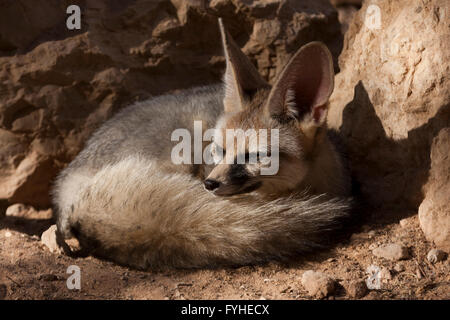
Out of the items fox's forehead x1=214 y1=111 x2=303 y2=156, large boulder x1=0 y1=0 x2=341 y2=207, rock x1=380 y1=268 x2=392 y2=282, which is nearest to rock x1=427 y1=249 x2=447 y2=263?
rock x1=380 y1=268 x2=392 y2=282

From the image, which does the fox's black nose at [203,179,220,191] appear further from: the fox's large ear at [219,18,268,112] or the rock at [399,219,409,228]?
the rock at [399,219,409,228]

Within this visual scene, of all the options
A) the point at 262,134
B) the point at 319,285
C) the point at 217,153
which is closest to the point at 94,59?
the point at 217,153

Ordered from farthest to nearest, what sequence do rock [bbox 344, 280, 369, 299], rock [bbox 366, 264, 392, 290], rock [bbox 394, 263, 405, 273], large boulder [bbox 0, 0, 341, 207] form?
1. large boulder [bbox 0, 0, 341, 207]
2. rock [bbox 394, 263, 405, 273]
3. rock [bbox 366, 264, 392, 290]
4. rock [bbox 344, 280, 369, 299]

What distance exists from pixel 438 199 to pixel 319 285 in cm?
89

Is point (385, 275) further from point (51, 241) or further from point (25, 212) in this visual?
point (25, 212)

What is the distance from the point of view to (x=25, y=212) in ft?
13.1

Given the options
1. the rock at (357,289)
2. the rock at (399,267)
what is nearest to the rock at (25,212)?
the rock at (357,289)

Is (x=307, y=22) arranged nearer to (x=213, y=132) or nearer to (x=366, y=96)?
(x=366, y=96)

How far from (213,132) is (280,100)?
2.05 feet

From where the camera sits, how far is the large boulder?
12.6 feet

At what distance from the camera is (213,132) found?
130 inches

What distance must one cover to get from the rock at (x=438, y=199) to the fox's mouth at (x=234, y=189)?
948 millimetres

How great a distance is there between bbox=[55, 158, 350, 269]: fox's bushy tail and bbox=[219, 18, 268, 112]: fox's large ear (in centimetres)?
59

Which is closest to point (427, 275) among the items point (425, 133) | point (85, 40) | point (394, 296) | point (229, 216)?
point (394, 296)
